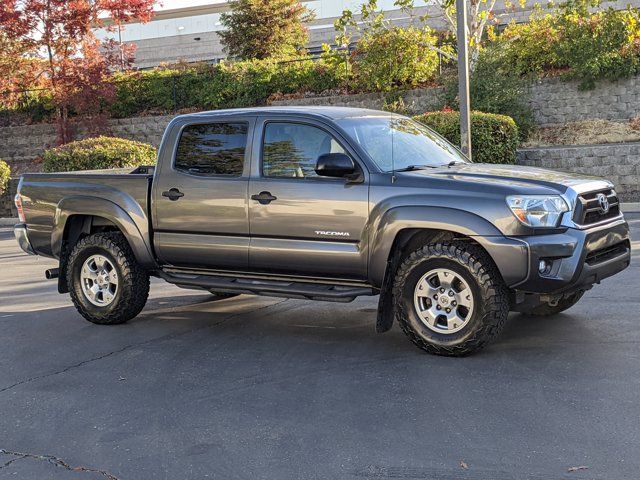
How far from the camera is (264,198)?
23.8 feet

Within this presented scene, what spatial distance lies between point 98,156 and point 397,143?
45.0 feet

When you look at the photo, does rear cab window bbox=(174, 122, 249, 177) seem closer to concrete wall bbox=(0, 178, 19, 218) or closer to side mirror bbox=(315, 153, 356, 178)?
side mirror bbox=(315, 153, 356, 178)

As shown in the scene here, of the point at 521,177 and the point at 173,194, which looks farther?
the point at 173,194

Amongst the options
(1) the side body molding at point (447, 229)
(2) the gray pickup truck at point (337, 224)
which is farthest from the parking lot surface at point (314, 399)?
(1) the side body molding at point (447, 229)

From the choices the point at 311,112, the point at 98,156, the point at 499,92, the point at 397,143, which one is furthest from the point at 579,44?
the point at 311,112

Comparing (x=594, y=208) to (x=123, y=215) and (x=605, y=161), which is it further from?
(x=605, y=161)

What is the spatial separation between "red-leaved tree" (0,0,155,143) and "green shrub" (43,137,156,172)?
16.8 ft

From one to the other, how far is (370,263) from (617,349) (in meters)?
1.96

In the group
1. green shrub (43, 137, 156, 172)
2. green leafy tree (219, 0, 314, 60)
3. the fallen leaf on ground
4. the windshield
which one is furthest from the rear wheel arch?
green leafy tree (219, 0, 314, 60)

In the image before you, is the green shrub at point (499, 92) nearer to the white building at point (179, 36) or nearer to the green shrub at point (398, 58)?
the green shrub at point (398, 58)

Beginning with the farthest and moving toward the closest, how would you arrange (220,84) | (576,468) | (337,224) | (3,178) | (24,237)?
(220,84)
(3,178)
(24,237)
(337,224)
(576,468)

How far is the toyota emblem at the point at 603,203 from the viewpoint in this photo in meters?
6.64

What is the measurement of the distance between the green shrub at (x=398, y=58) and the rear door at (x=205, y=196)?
1654 cm

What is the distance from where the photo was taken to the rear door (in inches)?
293
